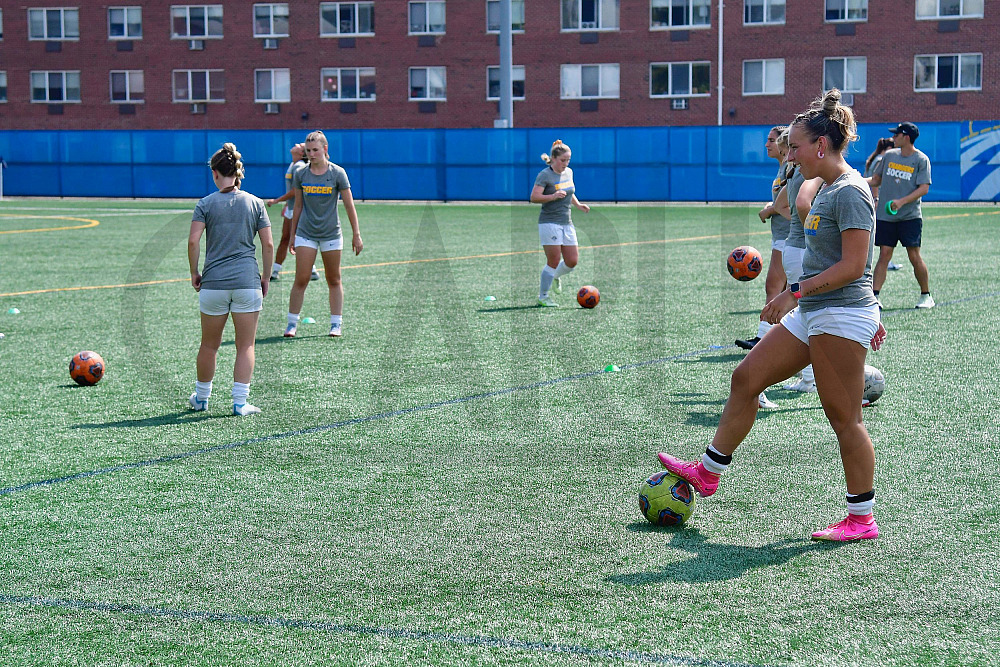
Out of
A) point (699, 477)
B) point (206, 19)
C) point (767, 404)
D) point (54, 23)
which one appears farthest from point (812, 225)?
point (54, 23)

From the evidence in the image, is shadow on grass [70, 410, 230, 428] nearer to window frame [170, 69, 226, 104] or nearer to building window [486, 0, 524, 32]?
building window [486, 0, 524, 32]

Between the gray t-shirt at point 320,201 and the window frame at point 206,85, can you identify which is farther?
the window frame at point 206,85

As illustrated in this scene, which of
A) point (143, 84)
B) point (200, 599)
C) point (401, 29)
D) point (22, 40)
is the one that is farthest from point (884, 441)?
point (22, 40)

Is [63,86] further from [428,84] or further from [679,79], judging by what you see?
[679,79]

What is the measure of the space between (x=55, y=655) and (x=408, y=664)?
1321 millimetres

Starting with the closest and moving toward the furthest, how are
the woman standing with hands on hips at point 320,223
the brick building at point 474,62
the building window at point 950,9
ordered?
the woman standing with hands on hips at point 320,223 → the building window at point 950,9 → the brick building at point 474,62

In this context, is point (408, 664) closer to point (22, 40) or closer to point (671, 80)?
point (671, 80)

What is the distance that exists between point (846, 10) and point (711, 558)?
49.7m

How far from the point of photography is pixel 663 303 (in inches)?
603

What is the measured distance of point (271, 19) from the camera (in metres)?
58.1

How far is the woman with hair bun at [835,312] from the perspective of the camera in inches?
218

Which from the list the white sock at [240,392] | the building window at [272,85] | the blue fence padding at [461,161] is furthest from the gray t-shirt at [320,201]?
the building window at [272,85]

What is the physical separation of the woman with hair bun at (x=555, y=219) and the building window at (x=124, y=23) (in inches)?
1954

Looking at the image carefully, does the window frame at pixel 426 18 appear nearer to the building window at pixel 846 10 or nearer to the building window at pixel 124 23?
the building window at pixel 124 23
